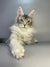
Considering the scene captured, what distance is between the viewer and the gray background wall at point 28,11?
132 cm

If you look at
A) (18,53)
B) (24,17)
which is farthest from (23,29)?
(18,53)

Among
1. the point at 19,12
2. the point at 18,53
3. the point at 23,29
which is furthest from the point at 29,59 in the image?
the point at 19,12

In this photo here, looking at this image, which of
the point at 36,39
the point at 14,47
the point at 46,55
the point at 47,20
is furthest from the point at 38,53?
the point at 47,20

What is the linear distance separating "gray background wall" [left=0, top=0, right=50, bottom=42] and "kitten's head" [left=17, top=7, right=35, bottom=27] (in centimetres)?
4

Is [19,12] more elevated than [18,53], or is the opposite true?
[19,12]

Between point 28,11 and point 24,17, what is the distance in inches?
4.1

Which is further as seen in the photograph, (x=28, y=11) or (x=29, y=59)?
(x=28, y=11)

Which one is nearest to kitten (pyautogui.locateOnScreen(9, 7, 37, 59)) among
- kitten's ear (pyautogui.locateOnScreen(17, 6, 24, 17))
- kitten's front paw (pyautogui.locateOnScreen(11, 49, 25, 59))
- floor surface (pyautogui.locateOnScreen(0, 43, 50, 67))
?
kitten's ear (pyautogui.locateOnScreen(17, 6, 24, 17))

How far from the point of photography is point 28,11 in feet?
4.37

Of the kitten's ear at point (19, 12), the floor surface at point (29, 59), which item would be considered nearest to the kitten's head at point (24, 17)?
the kitten's ear at point (19, 12)

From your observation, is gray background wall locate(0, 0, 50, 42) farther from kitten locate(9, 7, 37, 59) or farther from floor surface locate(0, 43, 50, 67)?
floor surface locate(0, 43, 50, 67)

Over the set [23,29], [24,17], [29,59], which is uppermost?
[24,17]

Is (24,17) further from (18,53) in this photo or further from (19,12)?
(18,53)

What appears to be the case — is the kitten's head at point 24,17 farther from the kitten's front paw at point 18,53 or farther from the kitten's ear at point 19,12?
the kitten's front paw at point 18,53
